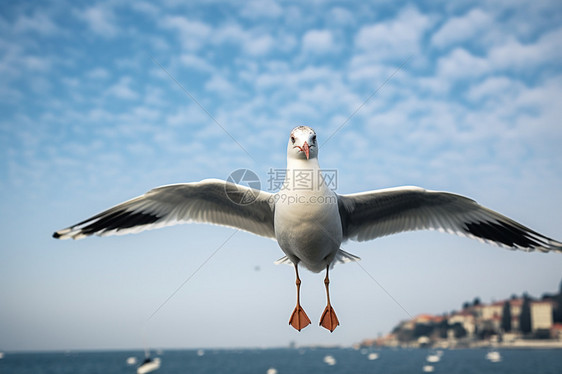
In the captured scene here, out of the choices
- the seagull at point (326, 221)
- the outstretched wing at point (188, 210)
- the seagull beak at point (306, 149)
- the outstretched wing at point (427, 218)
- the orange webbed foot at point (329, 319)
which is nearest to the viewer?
the seagull beak at point (306, 149)

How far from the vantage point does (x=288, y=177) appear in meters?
5.21

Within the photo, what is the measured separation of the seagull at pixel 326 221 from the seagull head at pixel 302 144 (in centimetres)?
2

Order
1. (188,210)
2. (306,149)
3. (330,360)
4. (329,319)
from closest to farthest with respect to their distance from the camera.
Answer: (306,149), (329,319), (188,210), (330,360)

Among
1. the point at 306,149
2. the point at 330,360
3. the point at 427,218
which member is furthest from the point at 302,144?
the point at 330,360

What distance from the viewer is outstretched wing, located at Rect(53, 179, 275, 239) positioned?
6262 millimetres

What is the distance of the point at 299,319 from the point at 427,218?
2.17 meters

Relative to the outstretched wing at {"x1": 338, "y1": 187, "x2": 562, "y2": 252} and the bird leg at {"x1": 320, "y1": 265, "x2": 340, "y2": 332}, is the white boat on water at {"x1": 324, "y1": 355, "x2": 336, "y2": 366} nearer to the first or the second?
the outstretched wing at {"x1": 338, "y1": 187, "x2": 562, "y2": 252}

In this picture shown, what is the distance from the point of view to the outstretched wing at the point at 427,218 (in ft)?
20.9

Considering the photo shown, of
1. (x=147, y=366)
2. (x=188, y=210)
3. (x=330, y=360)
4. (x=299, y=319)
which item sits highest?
(x=188, y=210)

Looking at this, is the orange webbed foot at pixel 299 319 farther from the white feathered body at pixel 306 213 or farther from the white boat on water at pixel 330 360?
the white boat on water at pixel 330 360

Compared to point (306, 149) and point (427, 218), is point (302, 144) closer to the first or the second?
point (306, 149)

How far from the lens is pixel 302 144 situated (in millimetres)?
5117

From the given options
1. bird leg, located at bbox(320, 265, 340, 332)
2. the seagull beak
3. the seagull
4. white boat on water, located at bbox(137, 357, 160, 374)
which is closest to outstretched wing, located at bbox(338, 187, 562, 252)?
the seagull

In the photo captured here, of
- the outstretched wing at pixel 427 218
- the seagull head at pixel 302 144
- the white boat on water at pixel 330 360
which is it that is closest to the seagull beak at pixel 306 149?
the seagull head at pixel 302 144
